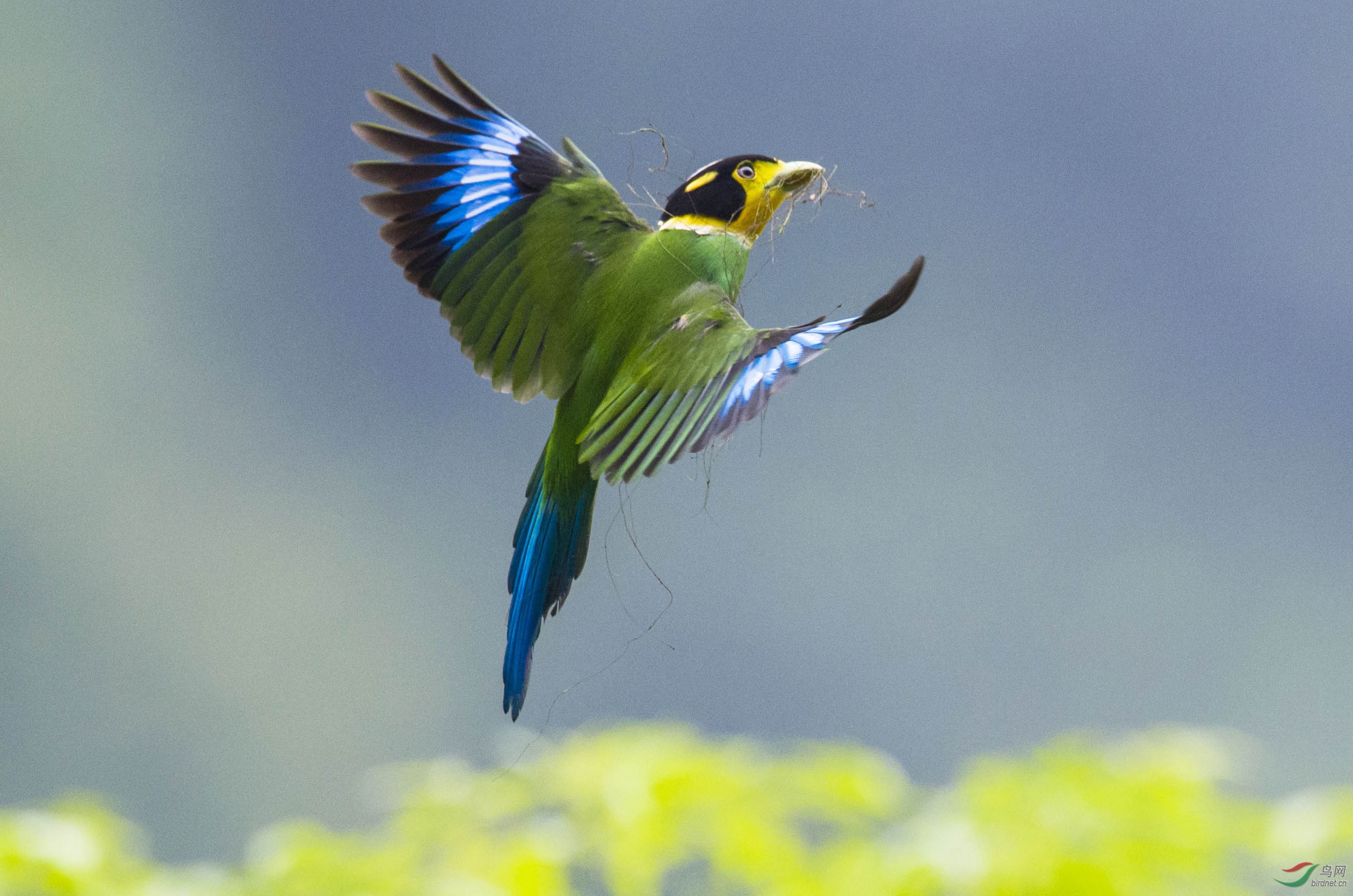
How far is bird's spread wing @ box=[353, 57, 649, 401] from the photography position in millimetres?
630

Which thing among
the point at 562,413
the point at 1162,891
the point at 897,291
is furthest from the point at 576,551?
the point at 1162,891

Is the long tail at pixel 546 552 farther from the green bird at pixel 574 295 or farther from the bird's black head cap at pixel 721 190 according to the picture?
the bird's black head cap at pixel 721 190

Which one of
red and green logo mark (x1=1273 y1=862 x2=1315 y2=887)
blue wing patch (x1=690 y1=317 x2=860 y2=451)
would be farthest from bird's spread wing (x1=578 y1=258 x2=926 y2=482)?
red and green logo mark (x1=1273 y1=862 x2=1315 y2=887)

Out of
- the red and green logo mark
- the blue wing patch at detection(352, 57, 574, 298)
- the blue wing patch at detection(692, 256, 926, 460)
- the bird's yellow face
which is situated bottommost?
the red and green logo mark

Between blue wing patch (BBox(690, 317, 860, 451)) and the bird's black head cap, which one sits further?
the bird's black head cap

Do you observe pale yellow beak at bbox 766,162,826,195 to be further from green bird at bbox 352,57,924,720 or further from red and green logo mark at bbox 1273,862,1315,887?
red and green logo mark at bbox 1273,862,1315,887

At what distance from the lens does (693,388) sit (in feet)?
1.69

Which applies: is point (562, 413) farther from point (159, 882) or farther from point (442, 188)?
point (159, 882)

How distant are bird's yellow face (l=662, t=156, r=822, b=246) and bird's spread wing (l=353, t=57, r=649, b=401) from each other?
0.15ft

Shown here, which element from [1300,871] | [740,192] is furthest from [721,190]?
[1300,871]

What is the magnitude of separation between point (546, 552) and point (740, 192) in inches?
9.0

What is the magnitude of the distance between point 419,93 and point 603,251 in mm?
190

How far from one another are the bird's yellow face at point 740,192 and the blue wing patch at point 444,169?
4.5 inches

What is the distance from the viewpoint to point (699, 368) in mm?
523
